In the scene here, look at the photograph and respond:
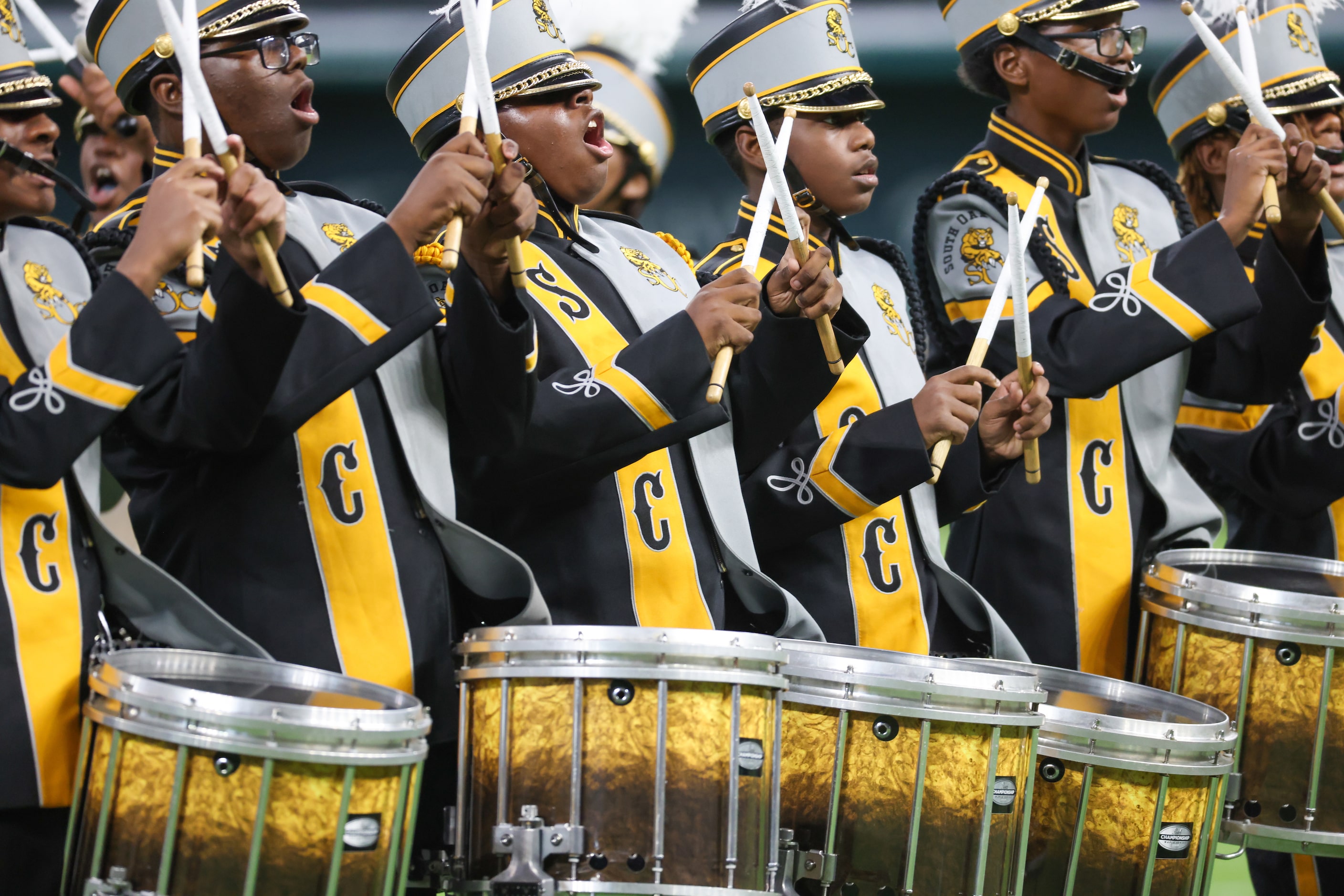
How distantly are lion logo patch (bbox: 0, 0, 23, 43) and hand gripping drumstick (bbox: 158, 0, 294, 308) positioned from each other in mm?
616

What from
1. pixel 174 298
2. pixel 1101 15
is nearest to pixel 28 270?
pixel 174 298

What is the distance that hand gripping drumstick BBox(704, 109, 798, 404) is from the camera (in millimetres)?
3193

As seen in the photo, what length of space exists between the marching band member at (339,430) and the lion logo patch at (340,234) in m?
0.01

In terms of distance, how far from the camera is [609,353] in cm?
351

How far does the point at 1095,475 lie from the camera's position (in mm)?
4211

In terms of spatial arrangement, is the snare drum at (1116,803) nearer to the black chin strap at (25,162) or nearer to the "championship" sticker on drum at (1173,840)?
the "championship" sticker on drum at (1173,840)

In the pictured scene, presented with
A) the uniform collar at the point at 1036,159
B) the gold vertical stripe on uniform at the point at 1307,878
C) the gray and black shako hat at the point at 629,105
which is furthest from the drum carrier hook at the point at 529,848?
the gray and black shako hat at the point at 629,105

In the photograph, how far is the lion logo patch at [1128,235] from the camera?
449 centimetres

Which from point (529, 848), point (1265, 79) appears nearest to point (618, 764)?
point (529, 848)

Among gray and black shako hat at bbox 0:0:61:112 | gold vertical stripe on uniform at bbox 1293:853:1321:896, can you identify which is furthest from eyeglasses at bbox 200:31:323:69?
gold vertical stripe on uniform at bbox 1293:853:1321:896

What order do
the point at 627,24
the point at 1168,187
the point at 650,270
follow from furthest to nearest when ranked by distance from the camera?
1. the point at 627,24
2. the point at 1168,187
3. the point at 650,270

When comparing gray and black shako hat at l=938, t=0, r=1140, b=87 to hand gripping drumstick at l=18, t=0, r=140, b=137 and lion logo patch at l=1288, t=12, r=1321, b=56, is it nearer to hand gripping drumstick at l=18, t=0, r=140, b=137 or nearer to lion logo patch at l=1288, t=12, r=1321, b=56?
lion logo patch at l=1288, t=12, r=1321, b=56

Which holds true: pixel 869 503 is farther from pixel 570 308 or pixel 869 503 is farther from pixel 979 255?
pixel 979 255

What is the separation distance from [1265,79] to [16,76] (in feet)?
11.3
